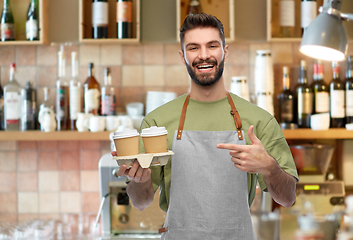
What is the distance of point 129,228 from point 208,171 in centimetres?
95

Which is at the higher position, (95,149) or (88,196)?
(95,149)

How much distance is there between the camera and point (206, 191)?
113cm

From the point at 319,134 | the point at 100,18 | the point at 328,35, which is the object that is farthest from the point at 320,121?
the point at 100,18

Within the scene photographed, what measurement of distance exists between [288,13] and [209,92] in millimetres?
1246

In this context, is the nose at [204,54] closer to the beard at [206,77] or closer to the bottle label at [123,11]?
the beard at [206,77]

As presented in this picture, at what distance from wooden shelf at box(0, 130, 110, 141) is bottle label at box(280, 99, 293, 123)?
100 centimetres

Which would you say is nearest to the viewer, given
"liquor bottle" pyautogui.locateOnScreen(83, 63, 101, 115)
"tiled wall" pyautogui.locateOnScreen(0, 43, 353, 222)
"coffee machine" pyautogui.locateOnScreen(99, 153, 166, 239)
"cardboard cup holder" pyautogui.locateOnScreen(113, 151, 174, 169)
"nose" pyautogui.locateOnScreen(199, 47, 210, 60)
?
"cardboard cup holder" pyautogui.locateOnScreen(113, 151, 174, 169)

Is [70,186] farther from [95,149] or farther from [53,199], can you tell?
[95,149]

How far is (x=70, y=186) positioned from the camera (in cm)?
238

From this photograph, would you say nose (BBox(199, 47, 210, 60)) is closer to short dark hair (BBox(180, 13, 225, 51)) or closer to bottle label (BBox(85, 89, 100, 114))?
short dark hair (BBox(180, 13, 225, 51))

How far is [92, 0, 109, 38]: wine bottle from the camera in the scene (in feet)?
6.94

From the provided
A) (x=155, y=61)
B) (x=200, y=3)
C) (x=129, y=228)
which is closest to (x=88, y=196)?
(x=129, y=228)

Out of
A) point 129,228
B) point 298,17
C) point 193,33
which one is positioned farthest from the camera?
point 298,17

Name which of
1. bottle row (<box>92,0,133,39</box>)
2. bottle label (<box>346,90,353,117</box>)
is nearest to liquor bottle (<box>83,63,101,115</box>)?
bottle row (<box>92,0,133,39</box>)
